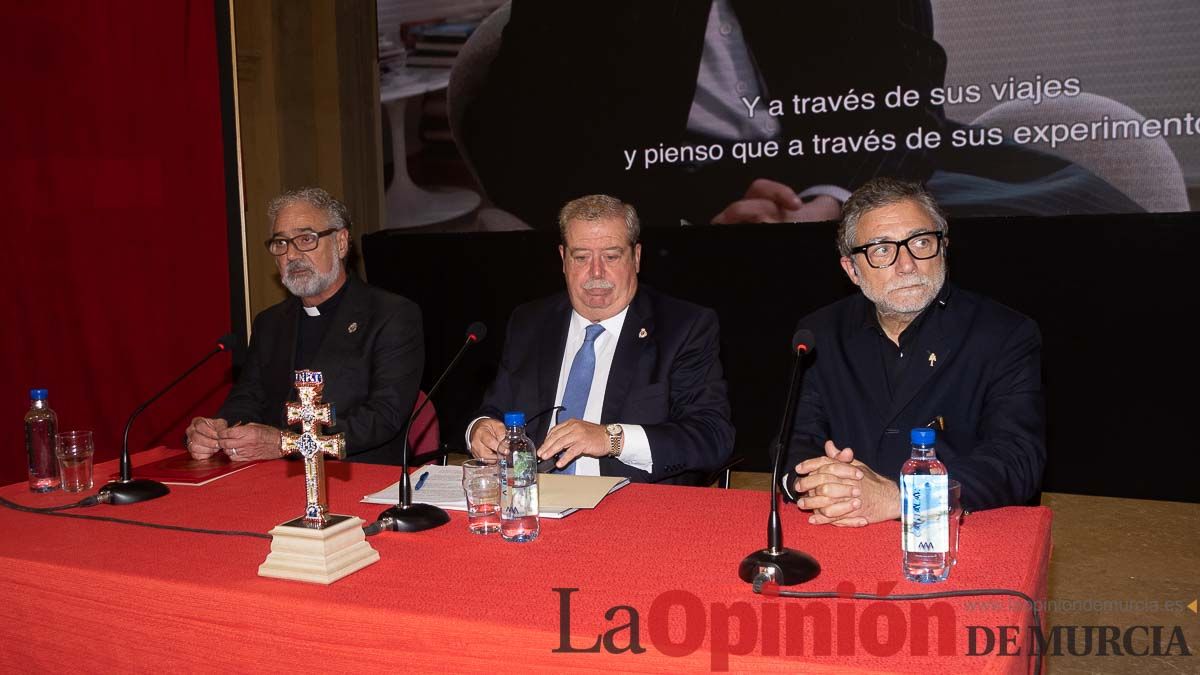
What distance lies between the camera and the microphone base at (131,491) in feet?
7.67

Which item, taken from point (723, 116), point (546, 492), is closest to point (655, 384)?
point (546, 492)

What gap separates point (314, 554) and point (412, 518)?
34 centimetres

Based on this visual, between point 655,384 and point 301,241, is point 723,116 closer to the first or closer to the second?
point 301,241

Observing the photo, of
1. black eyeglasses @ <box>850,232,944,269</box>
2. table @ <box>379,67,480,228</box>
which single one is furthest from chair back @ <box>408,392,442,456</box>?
table @ <box>379,67,480,228</box>

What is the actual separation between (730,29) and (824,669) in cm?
492

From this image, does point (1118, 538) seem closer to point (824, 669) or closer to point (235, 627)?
point (824, 669)

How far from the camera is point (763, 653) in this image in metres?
1.35

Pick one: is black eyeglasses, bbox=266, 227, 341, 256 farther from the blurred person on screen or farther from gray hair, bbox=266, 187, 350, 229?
the blurred person on screen

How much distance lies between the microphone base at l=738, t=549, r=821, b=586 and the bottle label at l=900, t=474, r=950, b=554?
0.56ft

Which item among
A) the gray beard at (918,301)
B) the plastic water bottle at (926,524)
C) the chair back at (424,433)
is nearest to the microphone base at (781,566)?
the plastic water bottle at (926,524)

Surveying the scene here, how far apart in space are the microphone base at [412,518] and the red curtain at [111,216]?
262 cm

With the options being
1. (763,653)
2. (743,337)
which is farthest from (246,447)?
(743,337)

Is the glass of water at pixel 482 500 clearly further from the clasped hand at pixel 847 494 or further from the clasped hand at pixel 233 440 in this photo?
the clasped hand at pixel 233 440

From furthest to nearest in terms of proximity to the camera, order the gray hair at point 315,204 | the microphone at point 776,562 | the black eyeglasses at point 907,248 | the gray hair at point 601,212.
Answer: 1. the gray hair at point 315,204
2. the gray hair at point 601,212
3. the black eyeglasses at point 907,248
4. the microphone at point 776,562
